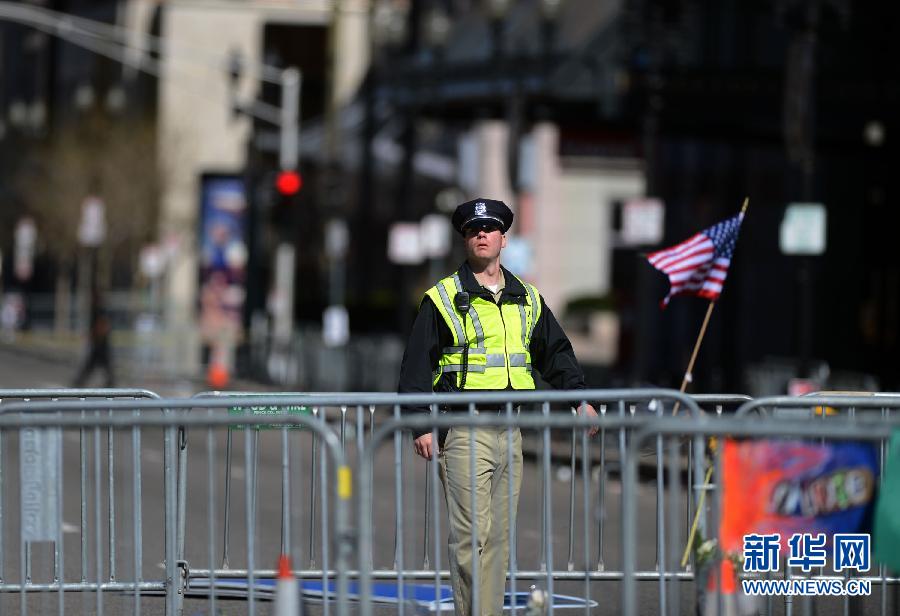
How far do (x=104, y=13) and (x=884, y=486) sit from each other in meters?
77.6

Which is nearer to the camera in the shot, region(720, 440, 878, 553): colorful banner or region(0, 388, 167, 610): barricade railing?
region(720, 440, 878, 553): colorful banner

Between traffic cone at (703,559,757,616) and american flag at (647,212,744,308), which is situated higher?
american flag at (647,212,744,308)

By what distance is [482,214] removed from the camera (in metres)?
8.40

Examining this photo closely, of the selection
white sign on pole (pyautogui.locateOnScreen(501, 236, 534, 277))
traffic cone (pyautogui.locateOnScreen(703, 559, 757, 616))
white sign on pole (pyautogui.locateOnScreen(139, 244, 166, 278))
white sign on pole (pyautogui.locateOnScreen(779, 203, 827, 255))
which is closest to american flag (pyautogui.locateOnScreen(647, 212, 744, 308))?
traffic cone (pyautogui.locateOnScreen(703, 559, 757, 616))

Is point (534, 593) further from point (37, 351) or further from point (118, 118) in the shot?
point (118, 118)

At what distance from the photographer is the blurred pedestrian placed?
31.9 metres

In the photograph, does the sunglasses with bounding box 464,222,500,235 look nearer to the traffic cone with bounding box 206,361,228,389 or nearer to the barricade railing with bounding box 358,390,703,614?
the barricade railing with bounding box 358,390,703,614

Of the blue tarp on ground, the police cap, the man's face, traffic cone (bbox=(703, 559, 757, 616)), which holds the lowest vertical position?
the blue tarp on ground

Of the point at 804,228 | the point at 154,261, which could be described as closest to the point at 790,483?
the point at 804,228

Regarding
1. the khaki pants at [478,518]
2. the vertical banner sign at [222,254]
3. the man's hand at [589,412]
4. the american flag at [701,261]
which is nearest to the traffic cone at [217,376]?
the vertical banner sign at [222,254]

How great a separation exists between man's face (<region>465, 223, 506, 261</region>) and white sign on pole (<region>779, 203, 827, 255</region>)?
42.6ft

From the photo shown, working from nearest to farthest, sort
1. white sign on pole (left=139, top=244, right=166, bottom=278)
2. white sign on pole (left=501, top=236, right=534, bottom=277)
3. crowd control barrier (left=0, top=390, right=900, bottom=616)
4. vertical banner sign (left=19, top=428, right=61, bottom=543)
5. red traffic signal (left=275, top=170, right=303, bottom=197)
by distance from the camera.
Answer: crowd control barrier (left=0, top=390, right=900, bottom=616), vertical banner sign (left=19, top=428, right=61, bottom=543), white sign on pole (left=501, top=236, right=534, bottom=277), red traffic signal (left=275, top=170, right=303, bottom=197), white sign on pole (left=139, top=244, right=166, bottom=278)

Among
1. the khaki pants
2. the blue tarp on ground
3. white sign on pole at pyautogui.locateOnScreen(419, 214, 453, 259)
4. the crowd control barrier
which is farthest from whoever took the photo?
white sign on pole at pyautogui.locateOnScreen(419, 214, 453, 259)

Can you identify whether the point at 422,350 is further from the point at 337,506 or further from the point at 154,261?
the point at 154,261
